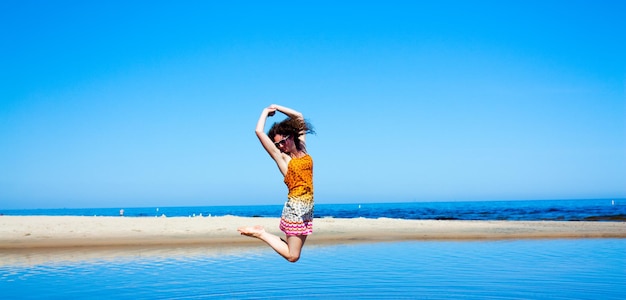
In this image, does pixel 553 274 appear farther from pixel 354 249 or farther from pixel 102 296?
pixel 102 296

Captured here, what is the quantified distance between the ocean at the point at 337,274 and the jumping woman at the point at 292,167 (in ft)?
10.0

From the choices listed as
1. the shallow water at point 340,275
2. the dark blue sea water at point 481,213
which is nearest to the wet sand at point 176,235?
the shallow water at point 340,275

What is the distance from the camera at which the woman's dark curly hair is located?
19.5 ft

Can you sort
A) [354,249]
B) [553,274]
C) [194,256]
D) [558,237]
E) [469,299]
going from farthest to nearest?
1. [558,237]
2. [354,249]
3. [194,256]
4. [553,274]
5. [469,299]

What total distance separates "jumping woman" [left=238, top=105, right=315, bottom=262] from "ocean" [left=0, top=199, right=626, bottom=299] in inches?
121

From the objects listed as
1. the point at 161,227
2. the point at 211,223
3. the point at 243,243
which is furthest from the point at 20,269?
the point at 211,223

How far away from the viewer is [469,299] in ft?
27.8

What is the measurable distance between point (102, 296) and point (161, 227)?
15038 millimetres

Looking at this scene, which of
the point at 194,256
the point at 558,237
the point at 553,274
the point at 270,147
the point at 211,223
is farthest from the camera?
the point at 211,223

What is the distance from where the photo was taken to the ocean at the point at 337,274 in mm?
9023

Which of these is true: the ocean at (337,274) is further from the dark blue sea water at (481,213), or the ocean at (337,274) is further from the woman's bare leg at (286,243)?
the dark blue sea water at (481,213)

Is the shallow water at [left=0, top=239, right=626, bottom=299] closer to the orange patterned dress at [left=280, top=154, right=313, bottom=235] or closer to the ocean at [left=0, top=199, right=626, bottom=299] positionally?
the ocean at [left=0, top=199, right=626, bottom=299]

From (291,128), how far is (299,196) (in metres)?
0.63

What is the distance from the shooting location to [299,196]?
5.88 m
